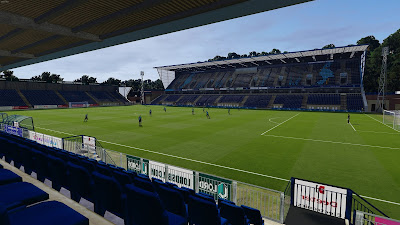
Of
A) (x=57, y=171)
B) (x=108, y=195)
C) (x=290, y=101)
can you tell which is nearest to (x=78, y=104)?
(x=290, y=101)

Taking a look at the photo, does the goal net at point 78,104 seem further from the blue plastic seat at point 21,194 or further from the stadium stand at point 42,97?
the blue plastic seat at point 21,194

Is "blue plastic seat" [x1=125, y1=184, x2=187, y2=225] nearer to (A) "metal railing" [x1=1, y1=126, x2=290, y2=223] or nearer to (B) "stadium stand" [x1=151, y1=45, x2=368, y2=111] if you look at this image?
(A) "metal railing" [x1=1, y1=126, x2=290, y2=223]

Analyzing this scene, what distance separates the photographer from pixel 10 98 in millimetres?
65688

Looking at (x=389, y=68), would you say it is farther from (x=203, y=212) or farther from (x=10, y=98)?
(x=10, y=98)

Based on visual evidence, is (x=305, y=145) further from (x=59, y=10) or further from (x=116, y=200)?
(x=59, y=10)

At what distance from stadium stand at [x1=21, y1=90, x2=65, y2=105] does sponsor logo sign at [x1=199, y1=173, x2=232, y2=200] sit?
8045 cm

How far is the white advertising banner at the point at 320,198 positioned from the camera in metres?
6.84

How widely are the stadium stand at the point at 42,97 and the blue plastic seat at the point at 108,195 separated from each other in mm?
82171

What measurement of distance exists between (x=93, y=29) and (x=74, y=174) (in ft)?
26.1

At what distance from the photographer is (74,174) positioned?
4820 mm

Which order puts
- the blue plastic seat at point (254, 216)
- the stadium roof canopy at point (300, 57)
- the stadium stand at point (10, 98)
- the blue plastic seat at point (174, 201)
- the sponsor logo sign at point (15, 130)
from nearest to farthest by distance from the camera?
the blue plastic seat at point (174, 201)
the blue plastic seat at point (254, 216)
the sponsor logo sign at point (15, 130)
the stadium roof canopy at point (300, 57)
the stadium stand at point (10, 98)

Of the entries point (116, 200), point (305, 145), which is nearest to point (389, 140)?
point (305, 145)

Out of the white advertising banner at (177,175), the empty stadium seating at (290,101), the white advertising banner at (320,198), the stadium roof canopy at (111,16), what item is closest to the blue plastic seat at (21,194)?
the white advertising banner at (177,175)

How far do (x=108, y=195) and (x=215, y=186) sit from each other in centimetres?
483
